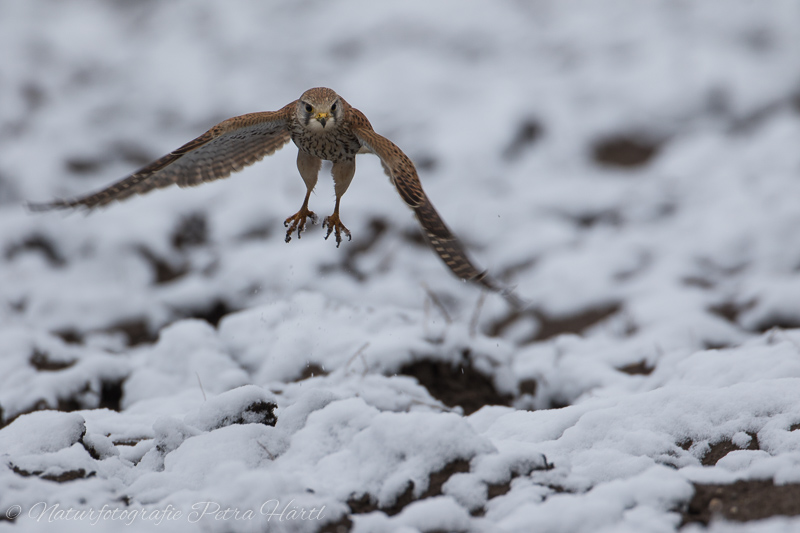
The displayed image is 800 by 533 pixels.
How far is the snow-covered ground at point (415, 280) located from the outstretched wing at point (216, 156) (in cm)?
116

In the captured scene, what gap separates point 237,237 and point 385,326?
134 inches

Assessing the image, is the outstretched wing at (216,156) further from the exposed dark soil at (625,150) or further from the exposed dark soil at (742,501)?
the exposed dark soil at (625,150)

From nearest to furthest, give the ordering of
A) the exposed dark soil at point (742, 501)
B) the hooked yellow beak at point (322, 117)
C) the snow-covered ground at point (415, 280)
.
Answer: the exposed dark soil at point (742, 501) → the snow-covered ground at point (415, 280) → the hooked yellow beak at point (322, 117)

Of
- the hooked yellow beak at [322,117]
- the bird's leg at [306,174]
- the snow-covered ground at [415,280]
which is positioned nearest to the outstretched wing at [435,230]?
the hooked yellow beak at [322,117]

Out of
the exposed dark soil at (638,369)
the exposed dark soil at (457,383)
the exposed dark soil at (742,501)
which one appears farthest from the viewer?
the exposed dark soil at (638,369)

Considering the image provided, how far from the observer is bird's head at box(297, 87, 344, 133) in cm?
384

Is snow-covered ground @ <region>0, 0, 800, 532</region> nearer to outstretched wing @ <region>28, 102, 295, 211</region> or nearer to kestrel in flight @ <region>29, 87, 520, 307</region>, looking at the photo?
kestrel in flight @ <region>29, 87, 520, 307</region>

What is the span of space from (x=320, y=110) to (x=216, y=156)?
1.05 meters

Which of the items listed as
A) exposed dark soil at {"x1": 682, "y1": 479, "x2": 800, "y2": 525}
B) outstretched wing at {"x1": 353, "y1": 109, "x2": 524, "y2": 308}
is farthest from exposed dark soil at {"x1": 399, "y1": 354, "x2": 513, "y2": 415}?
exposed dark soil at {"x1": 682, "y1": 479, "x2": 800, "y2": 525}

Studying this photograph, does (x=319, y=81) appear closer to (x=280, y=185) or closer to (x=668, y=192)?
(x=280, y=185)

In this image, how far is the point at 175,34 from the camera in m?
13.0

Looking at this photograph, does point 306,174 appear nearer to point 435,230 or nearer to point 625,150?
point 435,230

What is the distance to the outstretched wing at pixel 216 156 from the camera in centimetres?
389

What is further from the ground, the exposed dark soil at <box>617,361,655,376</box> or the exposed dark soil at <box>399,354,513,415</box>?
the exposed dark soil at <box>399,354,513,415</box>
